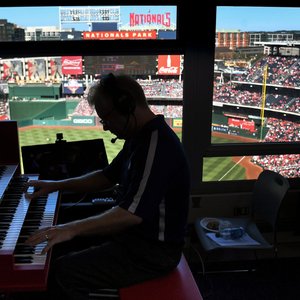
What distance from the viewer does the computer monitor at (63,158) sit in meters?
2.72

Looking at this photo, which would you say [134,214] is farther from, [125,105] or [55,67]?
[55,67]

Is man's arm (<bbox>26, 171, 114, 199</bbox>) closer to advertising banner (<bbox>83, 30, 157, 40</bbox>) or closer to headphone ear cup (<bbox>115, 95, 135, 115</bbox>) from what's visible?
headphone ear cup (<bbox>115, 95, 135, 115</bbox>)

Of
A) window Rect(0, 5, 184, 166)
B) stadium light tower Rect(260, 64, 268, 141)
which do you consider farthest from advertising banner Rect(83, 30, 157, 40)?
stadium light tower Rect(260, 64, 268, 141)

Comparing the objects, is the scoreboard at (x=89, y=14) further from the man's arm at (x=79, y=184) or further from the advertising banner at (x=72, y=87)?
the man's arm at (x=79, y=184)

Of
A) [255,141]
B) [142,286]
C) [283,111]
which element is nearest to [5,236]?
[142,286]

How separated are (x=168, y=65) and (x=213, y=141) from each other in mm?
765

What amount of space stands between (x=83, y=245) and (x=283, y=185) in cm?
150

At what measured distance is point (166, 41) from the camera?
3.17 m

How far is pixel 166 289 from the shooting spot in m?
1.87

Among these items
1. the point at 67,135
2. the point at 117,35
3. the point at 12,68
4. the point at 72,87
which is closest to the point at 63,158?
the point at 67,135

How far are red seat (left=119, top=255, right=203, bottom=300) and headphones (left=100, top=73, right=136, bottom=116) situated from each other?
827 millimetres

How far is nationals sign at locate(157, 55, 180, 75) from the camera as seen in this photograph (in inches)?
129

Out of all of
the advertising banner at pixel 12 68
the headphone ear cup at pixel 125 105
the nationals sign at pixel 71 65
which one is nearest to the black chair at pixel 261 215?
the headphone ear cup at pixel 125 105

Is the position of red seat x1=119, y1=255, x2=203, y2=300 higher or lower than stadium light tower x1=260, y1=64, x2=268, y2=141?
lower
